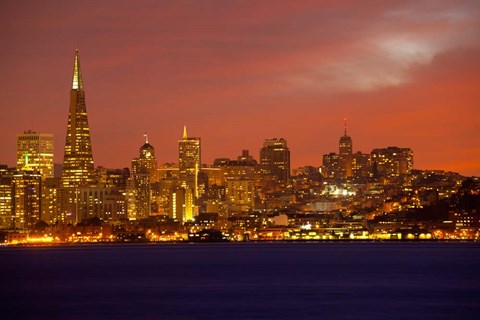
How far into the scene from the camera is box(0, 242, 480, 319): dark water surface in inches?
3071

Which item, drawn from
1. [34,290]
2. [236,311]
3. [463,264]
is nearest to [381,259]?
[463,264]

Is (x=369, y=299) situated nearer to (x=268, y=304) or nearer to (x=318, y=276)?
(x=268, y=304)

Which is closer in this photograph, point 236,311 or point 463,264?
point 236,311

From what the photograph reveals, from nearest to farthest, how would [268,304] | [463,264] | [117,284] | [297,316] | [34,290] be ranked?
1. [297,316]
2. [268,304]
3. [34,290]
4. [117,284]
5. [463,264]

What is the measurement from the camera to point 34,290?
97.4 metres

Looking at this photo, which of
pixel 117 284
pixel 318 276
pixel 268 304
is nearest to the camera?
pixel 268 304

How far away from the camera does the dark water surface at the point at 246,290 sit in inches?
3071

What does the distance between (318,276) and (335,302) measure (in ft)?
95.2

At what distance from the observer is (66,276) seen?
392ft

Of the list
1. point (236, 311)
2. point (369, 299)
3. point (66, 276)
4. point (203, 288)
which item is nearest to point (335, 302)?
point (369, 299)

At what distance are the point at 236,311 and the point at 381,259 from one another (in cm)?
7575

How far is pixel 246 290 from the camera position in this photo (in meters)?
96.6

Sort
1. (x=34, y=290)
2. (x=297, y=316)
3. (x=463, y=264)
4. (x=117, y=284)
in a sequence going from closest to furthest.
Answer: (x=297, y=316) < (x=34, y=290) < (x=117, y=284) < (x=463, y=264)

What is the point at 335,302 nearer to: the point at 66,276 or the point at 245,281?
the point at 245,281
